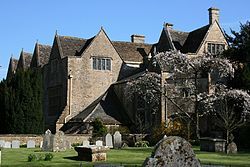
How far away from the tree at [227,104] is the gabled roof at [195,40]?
297 inches

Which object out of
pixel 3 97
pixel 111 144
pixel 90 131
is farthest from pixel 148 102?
pixel 3 97

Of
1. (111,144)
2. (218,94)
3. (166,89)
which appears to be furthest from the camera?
(166,89)

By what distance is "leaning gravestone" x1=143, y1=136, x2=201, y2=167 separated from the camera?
27.0 ft

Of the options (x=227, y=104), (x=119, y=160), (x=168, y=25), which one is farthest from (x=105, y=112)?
(x=119, y=160)

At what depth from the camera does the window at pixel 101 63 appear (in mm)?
46438

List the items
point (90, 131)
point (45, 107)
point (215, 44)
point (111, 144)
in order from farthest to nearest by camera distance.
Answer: point (45, 107) < point (215, 44) < point (90, 131) < point (111, 144)

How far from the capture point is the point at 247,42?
35750 mm

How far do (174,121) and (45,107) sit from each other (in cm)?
1931

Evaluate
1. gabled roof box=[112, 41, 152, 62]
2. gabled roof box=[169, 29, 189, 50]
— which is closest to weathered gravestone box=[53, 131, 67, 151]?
gabled roof box=[169, 29, 189, 50]

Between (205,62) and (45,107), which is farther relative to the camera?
(45,107)

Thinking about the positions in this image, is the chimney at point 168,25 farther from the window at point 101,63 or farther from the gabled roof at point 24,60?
the gabled roof at point 24,60

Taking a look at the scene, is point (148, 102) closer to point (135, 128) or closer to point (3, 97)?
point (135, 128)

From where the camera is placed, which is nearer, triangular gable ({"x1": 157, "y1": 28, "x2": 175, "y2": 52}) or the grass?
the grass

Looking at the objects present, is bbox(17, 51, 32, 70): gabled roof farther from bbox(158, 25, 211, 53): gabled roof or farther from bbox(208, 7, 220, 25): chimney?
bbox(208, 7, 220, 25): chimney
